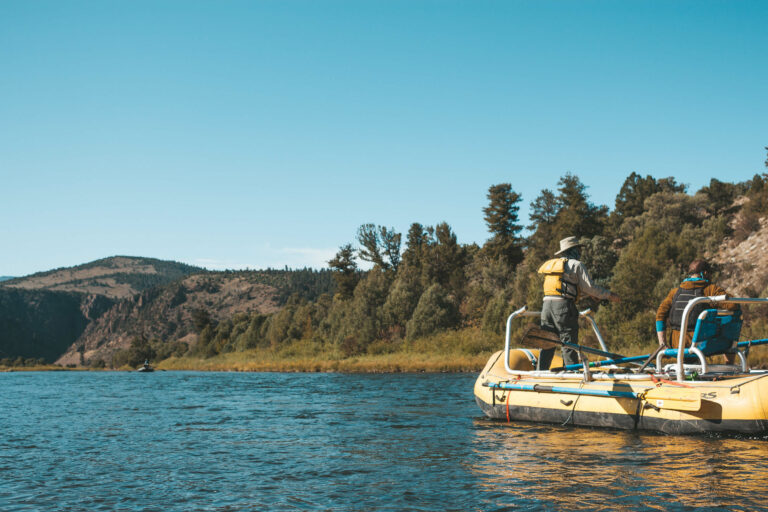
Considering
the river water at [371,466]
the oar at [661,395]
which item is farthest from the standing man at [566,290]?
the river water at [371,466]

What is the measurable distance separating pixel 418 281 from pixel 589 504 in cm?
6269

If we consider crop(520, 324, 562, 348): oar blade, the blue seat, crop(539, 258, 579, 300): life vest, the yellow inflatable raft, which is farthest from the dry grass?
the blue seat

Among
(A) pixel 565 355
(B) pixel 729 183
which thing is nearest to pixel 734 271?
(B) pixel 729 183

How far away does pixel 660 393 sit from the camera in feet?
34.1

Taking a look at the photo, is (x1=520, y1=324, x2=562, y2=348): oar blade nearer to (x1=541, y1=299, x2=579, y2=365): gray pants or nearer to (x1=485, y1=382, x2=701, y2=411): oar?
(x1=541, y1=299, x2=579, y2=365): gray pants

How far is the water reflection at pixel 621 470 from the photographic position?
6840 millimetres

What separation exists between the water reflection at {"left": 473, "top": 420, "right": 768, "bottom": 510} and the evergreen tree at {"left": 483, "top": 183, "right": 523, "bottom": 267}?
2401 inches

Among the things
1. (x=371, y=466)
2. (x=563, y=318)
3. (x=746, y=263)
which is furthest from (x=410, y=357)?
(x=371, y=466)

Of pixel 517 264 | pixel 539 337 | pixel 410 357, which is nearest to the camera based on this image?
pixel 539 337

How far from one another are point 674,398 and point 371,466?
468 cm

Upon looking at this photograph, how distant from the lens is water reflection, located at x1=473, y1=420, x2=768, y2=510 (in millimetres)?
6840

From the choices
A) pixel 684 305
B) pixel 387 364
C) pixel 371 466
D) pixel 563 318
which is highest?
pixel 684 305

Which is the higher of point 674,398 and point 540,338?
point 540,338

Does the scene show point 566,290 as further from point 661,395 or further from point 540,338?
point 661,395
